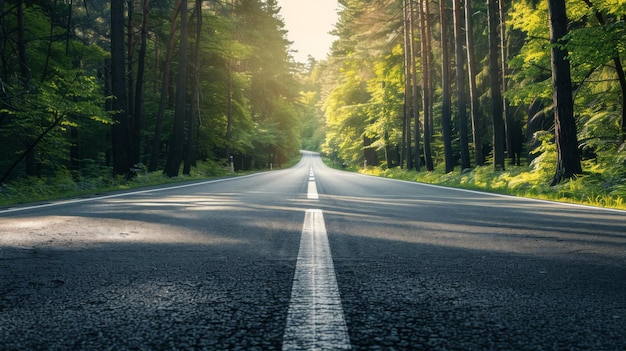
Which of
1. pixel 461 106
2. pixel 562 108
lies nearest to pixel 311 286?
pixel 562 108

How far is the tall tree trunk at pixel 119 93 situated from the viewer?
686 inches

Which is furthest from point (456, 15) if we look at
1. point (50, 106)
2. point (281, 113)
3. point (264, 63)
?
point (281, 113)

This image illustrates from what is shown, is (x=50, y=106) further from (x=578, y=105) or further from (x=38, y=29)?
(x=578, y=105)

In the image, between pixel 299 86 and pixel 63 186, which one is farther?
pixel 299 86

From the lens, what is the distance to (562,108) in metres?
11.5

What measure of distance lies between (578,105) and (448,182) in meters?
5.72

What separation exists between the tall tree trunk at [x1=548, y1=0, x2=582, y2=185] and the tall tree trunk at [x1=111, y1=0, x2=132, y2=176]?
15.1 metres

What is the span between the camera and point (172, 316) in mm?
1973

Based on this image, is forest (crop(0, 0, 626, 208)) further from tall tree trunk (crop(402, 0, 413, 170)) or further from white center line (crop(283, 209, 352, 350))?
white center line (crop(283, 209, 352, 350))

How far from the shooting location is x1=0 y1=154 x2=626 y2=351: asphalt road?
1.72 m

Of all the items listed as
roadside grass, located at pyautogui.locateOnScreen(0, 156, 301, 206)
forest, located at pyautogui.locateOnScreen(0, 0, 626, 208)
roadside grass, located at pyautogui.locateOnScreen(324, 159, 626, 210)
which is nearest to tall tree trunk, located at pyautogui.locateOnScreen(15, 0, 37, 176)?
forest, located at pyautogui.locateOnScreen(0, 0, 626, 208)

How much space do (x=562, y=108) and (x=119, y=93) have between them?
15.7 m

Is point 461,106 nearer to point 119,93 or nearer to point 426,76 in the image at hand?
point 426,76

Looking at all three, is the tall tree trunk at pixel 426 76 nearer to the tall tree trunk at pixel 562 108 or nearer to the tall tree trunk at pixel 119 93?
the tall tree trunk at pixel 562 108
